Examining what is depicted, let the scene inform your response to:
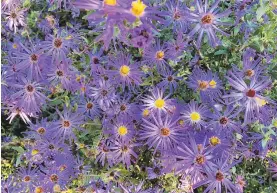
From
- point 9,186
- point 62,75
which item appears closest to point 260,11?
point 62,75

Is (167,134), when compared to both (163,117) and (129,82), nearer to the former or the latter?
(163,117)

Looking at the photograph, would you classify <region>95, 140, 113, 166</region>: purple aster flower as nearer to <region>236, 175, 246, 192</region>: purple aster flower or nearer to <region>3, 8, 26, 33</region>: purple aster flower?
<region>236, 175, 246, 192</region>: purple aster flower

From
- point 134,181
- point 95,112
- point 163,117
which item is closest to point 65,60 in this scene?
point 95,112

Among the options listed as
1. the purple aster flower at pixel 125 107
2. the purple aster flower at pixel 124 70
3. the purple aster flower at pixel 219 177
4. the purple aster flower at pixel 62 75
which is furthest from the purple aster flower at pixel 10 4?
the purple aster flower at pixel 219 177

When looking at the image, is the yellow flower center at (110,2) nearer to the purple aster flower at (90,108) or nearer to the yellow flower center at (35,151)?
the purple aster flower at (90,108)

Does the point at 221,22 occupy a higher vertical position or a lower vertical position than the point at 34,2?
lower

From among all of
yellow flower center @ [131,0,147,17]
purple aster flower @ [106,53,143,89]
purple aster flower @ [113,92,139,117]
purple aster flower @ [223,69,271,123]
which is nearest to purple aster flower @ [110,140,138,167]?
purple aster flower @ [113,92,139,117]
